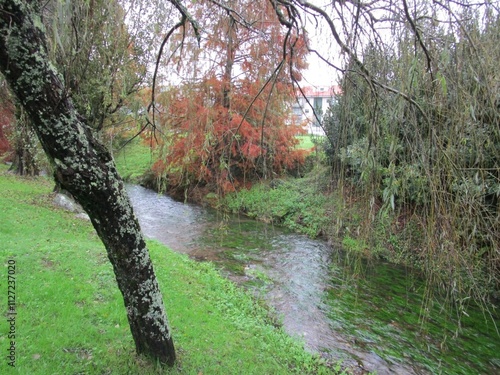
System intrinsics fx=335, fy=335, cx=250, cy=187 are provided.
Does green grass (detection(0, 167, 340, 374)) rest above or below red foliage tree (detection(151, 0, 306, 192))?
below

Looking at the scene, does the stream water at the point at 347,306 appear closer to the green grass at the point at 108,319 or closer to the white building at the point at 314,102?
the green grass at the point at 108,319

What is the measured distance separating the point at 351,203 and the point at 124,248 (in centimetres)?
170

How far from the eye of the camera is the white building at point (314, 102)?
93.7 inches

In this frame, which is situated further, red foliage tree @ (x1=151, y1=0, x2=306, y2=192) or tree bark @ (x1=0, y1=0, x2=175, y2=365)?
red foliage tree @ (x1=151, y1=0, x2=306, y2=192)

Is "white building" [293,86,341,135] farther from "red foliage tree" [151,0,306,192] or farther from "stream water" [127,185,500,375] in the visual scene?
"stream water" [127,185,500,375]

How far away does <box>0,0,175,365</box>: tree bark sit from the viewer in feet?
6.20

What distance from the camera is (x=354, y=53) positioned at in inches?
72.6

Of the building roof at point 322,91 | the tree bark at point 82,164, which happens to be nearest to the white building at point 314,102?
the building roof at point 322,91

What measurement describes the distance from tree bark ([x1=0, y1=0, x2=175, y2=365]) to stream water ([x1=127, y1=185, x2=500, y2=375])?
0.74 m

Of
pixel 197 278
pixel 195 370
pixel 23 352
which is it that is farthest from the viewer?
pixel 197 278

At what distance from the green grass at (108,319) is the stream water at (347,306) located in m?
0.62

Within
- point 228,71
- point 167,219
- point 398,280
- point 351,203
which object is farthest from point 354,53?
point 167,219

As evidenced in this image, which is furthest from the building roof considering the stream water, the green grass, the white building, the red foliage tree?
the green grass

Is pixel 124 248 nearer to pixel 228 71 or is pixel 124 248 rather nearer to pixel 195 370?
pixel 195 370
